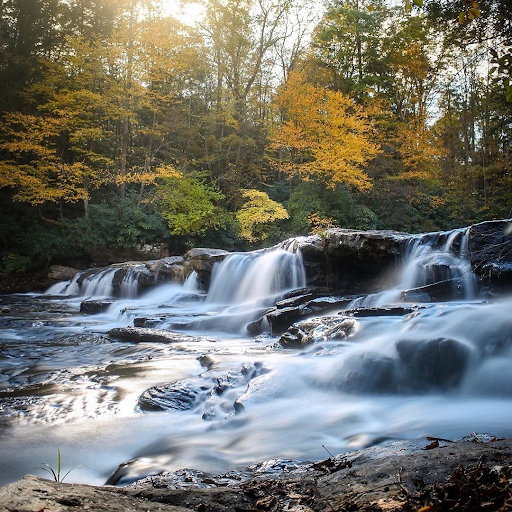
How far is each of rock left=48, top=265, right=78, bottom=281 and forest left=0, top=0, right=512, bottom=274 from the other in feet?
1.98

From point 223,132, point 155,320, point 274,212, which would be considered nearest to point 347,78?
point 223,132

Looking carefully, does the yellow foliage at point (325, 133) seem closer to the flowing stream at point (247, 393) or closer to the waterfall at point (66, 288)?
the waterfall at point (66, 288)

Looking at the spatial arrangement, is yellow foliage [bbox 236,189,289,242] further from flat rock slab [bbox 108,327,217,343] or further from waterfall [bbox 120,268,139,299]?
flat rock slab [bbox 108,327,217,343]

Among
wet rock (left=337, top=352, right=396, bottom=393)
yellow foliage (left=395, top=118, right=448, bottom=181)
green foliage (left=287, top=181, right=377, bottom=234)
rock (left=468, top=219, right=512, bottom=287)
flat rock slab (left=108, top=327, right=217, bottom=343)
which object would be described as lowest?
flat rock slab (left=108, top=327, right=217, bottom=343)

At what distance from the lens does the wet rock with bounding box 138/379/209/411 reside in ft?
14.1

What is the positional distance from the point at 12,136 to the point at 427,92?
72.4ft

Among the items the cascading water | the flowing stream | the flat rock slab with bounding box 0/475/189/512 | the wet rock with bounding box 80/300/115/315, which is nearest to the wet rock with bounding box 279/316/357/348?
the flowing stream

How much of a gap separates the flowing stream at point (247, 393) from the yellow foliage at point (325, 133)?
10876mm

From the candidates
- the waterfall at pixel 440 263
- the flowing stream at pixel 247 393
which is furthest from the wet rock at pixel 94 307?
the waterfall at pixel 440 263

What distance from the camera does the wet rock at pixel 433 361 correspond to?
4.70 m

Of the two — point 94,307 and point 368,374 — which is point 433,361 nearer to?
point 368,374

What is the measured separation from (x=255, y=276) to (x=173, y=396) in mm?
7991

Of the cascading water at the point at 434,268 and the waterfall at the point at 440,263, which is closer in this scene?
the cascading water at the point at 434,268

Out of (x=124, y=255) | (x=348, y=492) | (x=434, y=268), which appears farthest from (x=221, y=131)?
(x=348, y=492)
